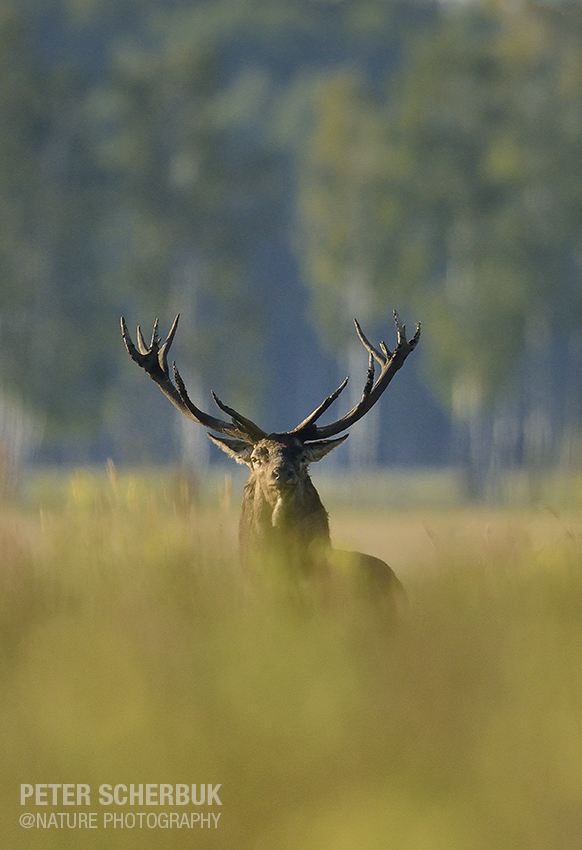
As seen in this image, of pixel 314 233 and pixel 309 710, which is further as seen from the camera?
pixel 314 233

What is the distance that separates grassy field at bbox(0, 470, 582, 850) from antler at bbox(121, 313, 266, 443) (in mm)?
1239

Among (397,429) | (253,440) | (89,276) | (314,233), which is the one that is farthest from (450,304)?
(397,429)

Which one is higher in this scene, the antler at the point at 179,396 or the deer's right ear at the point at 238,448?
the antler at the point at 179,396

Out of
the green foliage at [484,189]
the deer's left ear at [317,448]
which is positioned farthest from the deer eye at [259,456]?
the green foliage at [484,189]

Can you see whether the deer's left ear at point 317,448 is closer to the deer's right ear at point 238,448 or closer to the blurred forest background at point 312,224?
the deer's right ear at point 238,448

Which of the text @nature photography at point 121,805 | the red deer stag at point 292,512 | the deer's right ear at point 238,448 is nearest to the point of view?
the text @nature photography at point 121,805

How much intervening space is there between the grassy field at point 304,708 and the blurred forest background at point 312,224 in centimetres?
1692

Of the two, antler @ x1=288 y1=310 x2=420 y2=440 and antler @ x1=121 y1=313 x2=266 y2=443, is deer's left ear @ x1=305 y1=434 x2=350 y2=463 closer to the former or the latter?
antler @ x1=288 y1=310 x2=420 y2=440

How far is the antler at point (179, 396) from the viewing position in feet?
20.9

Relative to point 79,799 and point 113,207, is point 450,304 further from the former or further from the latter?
point 79,799

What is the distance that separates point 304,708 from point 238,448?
2.57 m

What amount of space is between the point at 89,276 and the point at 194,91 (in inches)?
182

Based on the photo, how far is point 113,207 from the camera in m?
27.3

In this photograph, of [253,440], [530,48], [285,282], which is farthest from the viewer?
[285,282]
